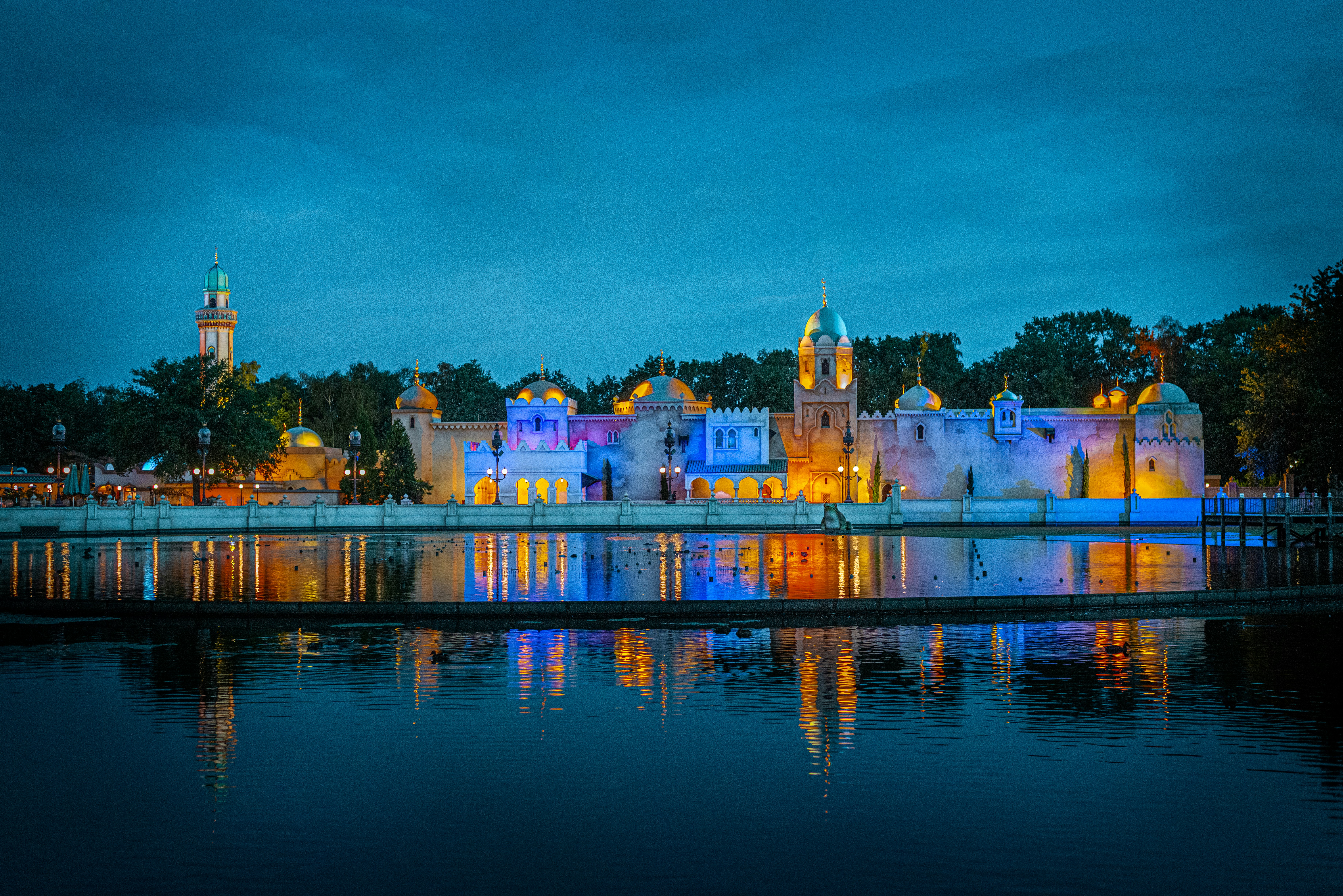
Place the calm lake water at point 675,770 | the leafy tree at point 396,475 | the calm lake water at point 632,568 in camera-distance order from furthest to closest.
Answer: the leafy tree at point 396,475, the calm lake water at point 632,568, the calm lake water at point 675,770

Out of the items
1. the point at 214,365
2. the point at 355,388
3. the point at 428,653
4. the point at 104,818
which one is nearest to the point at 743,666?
the point at 428,653

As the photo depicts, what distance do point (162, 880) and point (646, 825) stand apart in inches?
113

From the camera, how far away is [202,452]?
47312 millimetres

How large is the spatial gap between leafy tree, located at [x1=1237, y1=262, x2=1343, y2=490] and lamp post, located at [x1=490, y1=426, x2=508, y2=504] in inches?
1286

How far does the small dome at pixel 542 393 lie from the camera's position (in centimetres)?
6303

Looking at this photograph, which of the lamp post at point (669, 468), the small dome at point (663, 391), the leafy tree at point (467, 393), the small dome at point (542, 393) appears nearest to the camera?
the lamp post at point (669, 468)

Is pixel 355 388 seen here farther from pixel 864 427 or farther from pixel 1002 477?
pixel 1002 477

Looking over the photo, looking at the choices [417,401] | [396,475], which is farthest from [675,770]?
[417,401]

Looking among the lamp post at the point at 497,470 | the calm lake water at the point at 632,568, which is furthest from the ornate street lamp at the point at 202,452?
the lamp post at the point at 497,470

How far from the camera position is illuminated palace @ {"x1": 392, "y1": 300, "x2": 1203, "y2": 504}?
6050 cm

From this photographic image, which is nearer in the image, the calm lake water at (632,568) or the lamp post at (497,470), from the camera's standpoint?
the calm lake water at (632,568)

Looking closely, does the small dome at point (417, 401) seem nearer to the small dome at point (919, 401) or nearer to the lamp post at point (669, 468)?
the lamp post at point (669, 468)

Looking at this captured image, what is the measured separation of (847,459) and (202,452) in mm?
25999

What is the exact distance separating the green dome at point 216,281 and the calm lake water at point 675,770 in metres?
64.6
